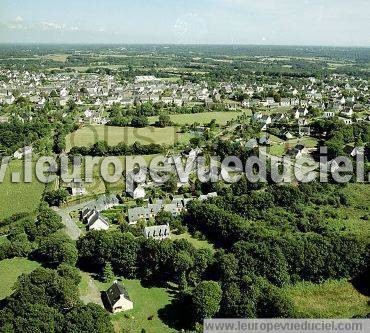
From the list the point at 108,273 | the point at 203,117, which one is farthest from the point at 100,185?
the point at 203,117

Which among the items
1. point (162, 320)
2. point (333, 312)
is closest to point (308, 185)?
point (333, 312)

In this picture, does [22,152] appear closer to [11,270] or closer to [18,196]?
[18,196]

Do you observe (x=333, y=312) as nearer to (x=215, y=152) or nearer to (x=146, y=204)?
(x=146, y=204)

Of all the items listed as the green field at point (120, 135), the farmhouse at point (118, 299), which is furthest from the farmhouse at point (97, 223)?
the green field at point (120, 135)

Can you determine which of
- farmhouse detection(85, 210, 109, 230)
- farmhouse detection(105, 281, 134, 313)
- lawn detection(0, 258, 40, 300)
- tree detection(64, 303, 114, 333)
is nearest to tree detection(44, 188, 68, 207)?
farmhouse detection(85, 210, 109, 230)

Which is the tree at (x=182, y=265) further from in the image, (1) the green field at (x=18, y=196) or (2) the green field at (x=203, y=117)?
(2) the green field at (x=203, y=117)
